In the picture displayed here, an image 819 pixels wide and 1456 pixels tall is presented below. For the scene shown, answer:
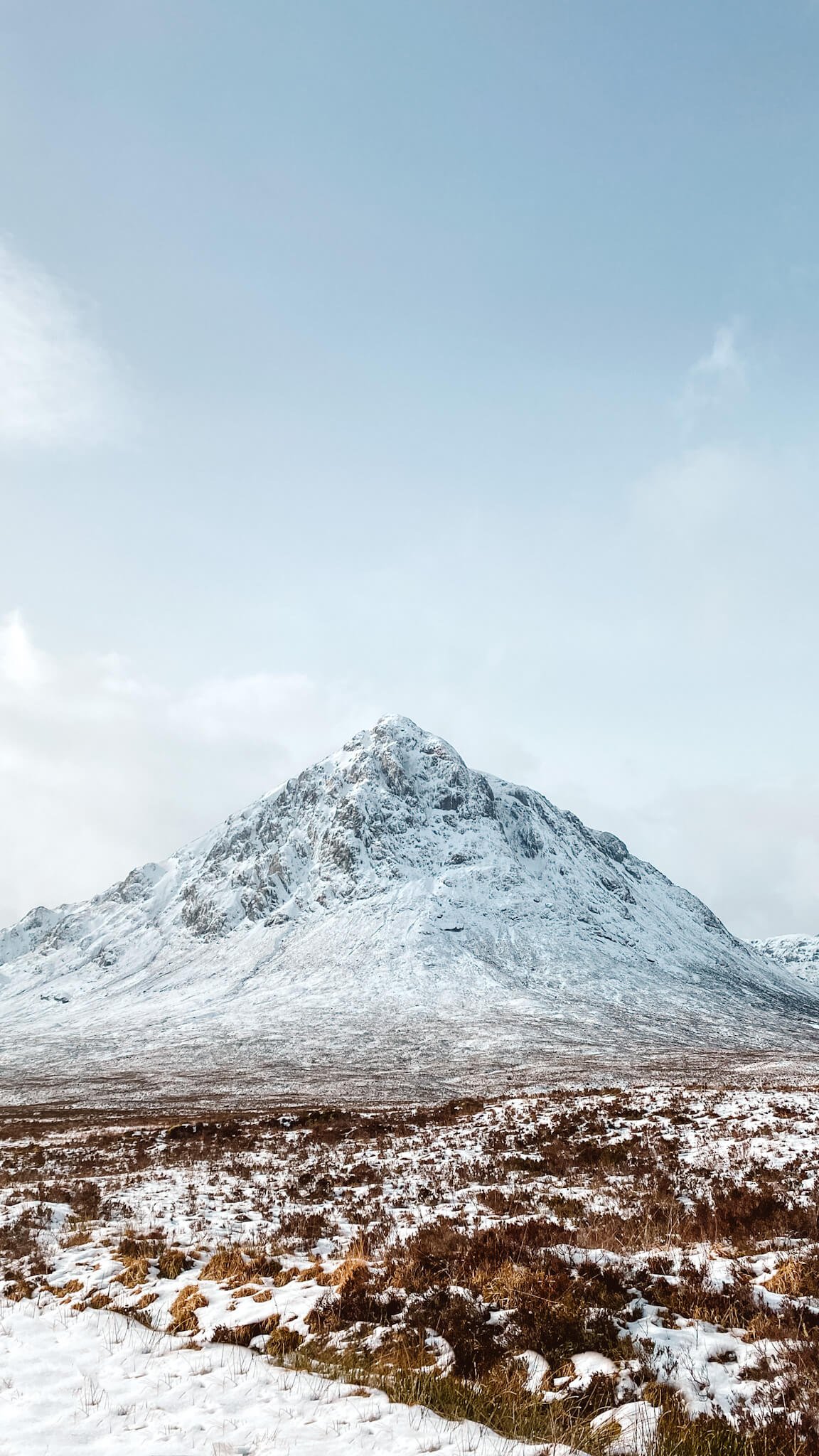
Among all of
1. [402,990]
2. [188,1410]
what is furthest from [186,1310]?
[402,990]

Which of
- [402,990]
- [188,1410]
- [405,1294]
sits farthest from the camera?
[402,990]

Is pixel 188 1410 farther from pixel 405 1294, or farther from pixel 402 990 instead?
pixel 402 990

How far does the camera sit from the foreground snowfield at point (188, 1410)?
576 cm

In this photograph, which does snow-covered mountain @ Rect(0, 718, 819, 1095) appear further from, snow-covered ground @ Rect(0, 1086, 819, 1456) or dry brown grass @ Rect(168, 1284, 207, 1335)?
dry brown grass @ Rect(168, 1284, 207, 1335)

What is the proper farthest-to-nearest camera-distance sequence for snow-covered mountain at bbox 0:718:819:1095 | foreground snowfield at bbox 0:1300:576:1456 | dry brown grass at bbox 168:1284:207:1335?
1. snow-covered mountain at bbox 0:718:819:1095
2. dry brown grass at bbox 168:1284:207:1335
3. foreground snowfield at bbox 0:1300:576:1456

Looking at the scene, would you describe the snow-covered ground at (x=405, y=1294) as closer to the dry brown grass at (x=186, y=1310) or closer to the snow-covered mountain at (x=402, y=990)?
the dry brown grass at (x=186, y=1310)

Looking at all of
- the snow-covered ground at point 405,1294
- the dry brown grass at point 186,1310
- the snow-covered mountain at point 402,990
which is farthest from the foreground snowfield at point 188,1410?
the snow-covered mountain at point 402,990

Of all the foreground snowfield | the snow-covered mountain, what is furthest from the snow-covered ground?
the snow-covered mountain

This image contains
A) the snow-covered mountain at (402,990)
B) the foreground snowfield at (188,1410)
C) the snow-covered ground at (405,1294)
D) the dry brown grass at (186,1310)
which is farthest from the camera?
the snow-covered mountain at (402,990)

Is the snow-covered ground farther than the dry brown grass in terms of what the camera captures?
No

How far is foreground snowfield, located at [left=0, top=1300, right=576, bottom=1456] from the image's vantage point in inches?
227

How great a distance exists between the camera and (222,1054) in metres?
92.9

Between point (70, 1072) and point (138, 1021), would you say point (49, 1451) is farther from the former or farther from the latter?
point (138, 1021)

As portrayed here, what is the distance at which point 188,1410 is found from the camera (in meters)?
6.47
